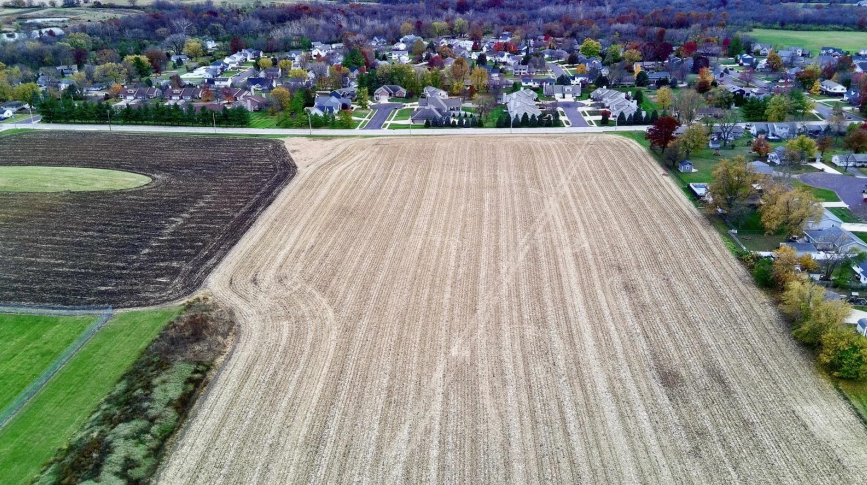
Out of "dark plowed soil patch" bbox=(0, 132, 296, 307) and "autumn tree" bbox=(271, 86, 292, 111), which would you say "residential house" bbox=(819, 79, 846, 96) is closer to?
"autumn tree" bbox=(271, 86, 292, 111)

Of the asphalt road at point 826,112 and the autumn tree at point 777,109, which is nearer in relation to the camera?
Result: the autumn tree at point 777,109

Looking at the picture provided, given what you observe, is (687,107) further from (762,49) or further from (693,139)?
(762,49)

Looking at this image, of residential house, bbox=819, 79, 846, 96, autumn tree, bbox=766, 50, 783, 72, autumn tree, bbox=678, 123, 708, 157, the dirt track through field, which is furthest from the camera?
autumn tree, bbox=766, 50, 783, 72

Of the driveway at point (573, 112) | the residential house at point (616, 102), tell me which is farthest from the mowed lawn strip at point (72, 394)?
the residential house at point (616, 102)

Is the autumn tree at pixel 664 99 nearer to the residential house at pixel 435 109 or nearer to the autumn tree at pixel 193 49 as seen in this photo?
the residential house at pixel 435 109

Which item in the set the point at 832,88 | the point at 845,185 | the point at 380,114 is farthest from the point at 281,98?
the point at 832,88

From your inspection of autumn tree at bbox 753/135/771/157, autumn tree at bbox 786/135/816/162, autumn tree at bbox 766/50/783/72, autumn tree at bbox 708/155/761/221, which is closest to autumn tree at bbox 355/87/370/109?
autumn tree at bbox 753/135/771/157
